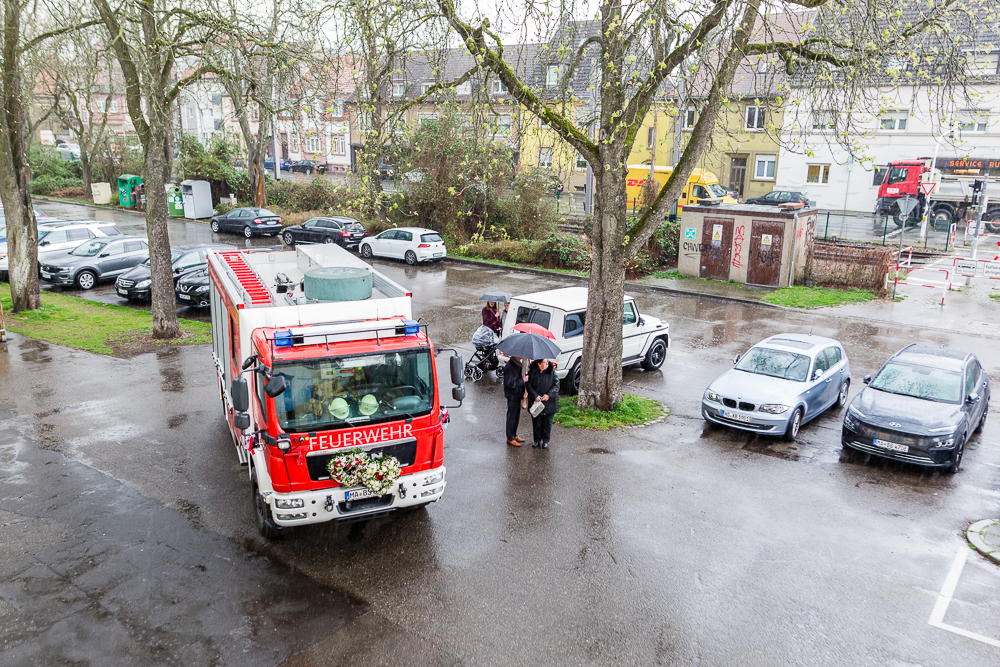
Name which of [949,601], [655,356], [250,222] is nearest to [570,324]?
[655,356]

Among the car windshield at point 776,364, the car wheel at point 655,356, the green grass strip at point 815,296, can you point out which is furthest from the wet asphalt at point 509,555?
the green grass strip at point 815,296

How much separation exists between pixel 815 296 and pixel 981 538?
14421mm

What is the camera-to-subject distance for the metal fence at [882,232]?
29.6m

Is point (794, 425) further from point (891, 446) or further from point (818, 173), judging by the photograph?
point (818, 173)

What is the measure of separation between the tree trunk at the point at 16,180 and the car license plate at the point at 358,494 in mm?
15452

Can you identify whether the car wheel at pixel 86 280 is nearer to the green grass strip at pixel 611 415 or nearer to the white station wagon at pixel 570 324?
the white station wagon at pixel 570 324

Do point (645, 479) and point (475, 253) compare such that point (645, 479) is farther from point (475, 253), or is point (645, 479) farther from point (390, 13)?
point (475, 253)

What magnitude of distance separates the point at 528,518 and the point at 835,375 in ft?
22.8

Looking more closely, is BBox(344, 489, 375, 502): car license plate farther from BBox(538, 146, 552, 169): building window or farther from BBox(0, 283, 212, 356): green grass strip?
BBox(0, 283, 212, 356): green grass strip

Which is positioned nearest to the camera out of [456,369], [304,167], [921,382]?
[456,369]

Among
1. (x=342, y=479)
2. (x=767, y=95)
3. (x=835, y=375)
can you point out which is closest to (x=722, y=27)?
(x=767, y=95)

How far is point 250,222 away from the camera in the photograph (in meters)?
32.0

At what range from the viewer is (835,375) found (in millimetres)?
12578

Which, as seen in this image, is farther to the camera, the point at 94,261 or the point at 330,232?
the point at 330,232
